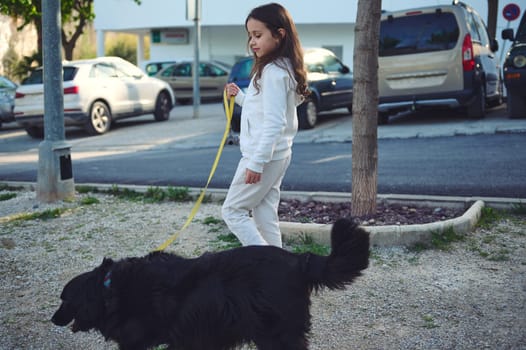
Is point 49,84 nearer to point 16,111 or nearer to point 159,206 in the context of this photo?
point 159,206

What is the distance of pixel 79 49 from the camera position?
39.6 meters

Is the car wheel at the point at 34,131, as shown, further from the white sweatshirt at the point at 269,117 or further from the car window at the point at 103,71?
the white sweatshirt at the point at 269,117

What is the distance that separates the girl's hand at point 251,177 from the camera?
352 cm

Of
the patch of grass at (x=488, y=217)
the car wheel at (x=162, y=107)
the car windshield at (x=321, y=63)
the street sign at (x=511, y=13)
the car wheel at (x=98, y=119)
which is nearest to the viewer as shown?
the patch of grass at (x=488, y=217)

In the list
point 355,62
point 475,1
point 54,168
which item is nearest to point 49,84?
point 54,168

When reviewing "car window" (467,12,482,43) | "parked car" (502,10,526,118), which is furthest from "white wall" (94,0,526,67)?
"parked car" (502,10,526,118)

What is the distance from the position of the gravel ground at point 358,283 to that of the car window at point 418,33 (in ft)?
22.1

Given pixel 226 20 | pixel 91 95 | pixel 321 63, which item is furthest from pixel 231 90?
pixel 226 20

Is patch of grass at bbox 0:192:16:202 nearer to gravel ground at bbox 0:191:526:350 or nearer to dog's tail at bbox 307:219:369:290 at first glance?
gravel ground at bbox 0:191:526:350

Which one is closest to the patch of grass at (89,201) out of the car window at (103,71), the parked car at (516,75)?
the parked car at (516,75)

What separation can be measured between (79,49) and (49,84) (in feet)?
114

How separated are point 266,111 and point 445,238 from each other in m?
2.26

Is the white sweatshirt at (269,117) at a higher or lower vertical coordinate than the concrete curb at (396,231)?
higher

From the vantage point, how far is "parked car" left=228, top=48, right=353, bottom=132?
13375 mm
